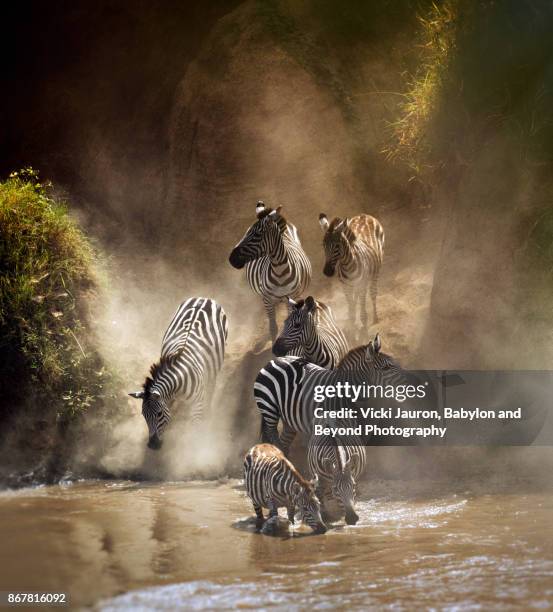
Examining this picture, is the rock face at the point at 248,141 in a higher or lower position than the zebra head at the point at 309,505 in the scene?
higher

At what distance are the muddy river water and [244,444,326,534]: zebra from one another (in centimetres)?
19

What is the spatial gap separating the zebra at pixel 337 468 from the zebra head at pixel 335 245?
2.91m

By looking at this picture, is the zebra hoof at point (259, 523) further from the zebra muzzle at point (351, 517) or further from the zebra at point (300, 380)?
the zebra at point (300, 380)

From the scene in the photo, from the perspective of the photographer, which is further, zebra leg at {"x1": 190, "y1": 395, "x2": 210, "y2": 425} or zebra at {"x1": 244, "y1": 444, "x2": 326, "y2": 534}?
zebra leg at {"x1": 190, "y1": 395, "x2": 210, "y2": 425}

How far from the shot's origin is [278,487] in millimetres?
8820

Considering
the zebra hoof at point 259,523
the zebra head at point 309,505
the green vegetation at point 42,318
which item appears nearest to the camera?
the zebra head at point 309,505

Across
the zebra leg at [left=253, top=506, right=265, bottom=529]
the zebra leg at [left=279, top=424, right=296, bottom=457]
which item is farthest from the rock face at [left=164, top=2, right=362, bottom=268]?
the zebra leg at [left=253, top=506, right=265, bottom=529]

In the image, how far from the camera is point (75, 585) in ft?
24.7

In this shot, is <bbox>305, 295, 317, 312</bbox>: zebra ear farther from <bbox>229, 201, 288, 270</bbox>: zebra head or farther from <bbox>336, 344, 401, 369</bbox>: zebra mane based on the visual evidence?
<bbox>229, 201, 288, 270</bbox>: zebra head

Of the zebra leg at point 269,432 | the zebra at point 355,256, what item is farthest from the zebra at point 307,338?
the zebra at point 355,256

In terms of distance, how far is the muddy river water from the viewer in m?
7.02

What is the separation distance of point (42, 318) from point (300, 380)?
3901 mm

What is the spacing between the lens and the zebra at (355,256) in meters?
12.0

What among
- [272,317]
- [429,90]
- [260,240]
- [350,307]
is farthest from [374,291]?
[429,90]
